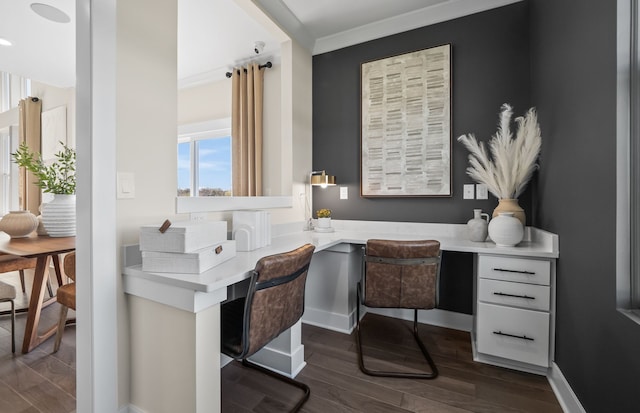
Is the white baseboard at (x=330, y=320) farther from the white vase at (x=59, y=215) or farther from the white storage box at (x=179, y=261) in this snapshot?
the white vase at (x=59, y=215)

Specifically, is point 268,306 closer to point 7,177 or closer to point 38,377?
point 38,377

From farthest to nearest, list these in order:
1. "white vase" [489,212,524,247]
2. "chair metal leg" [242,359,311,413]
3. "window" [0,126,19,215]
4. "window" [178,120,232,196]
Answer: "window" [0,126,19,215] < "window" [178,120,232,196] < "white vase" [489,212,524,247] < "chair metal leg" [242,359,311,413]

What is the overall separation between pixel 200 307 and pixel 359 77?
8.39 feet

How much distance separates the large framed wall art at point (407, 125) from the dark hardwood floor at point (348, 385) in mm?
1344

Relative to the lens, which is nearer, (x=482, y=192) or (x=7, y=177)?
(x=482, y=192)

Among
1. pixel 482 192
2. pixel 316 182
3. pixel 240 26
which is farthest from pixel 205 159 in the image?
pixel 482 192

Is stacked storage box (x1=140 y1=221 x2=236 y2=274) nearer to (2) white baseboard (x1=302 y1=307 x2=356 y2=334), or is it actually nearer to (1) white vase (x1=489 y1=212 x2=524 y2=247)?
(2) white baseboard (x1=302 y1=307 x2=356 y2=334)

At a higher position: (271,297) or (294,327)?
(271,297)

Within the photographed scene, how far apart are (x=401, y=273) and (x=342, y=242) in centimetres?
61

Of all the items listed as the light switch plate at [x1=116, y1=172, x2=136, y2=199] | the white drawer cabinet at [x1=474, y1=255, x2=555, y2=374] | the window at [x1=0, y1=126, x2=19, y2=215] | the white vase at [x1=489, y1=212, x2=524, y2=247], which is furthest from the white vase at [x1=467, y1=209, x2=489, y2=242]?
the window at [x1=0, y1=126, x2=19, y2=215]

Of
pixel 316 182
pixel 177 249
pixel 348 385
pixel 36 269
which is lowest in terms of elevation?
pixel 348 385

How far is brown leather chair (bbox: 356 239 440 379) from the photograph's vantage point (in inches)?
69.5

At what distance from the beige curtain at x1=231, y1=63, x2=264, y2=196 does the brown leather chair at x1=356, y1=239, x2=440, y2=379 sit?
1816 millimetres

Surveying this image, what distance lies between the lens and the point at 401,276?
5.93ft
